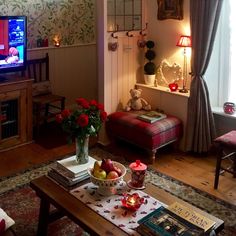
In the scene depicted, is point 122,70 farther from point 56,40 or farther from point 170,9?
point 56,40

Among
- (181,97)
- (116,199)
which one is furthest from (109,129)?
(116,199)

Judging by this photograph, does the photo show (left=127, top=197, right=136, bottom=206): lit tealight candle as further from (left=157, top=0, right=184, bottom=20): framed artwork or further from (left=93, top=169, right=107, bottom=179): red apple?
(left=157, top=0, right=184, bottom=20): framed artwork

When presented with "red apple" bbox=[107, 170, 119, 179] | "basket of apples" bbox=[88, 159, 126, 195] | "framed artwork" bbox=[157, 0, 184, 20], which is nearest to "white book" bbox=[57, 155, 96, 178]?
"basket of apples" bbox=[88, 159, 126, 195]

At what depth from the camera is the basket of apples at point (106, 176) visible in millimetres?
2090

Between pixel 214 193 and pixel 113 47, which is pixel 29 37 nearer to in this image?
pixel 113 47

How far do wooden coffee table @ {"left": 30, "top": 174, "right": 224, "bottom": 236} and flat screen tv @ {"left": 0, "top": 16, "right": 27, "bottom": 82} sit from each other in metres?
1.89

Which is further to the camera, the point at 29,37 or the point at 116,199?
the point at 29,37

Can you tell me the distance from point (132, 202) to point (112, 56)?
7.03 ft

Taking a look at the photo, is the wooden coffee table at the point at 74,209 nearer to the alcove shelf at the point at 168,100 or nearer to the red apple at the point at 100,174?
the red apple at the point at 100,174

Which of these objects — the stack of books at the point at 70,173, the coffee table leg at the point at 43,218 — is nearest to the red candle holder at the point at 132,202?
the stack of books at the point at 70,173

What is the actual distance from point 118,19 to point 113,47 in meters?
0.33

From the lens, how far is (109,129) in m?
3.93

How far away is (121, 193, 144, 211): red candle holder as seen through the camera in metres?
1.99

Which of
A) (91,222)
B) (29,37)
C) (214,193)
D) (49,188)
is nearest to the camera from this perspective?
(91,222)
